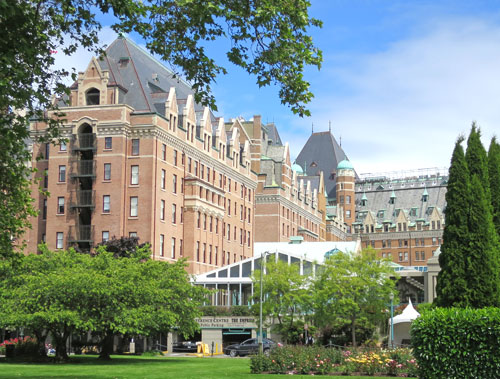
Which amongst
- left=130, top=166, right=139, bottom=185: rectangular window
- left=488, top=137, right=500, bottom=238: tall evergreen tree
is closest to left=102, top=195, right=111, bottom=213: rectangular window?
left=130, top=166, right=139, bottom=185: rectangular window

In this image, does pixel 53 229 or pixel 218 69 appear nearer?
pixel 218 69

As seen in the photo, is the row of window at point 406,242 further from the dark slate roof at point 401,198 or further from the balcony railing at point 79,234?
the balcony railing at point 79,234

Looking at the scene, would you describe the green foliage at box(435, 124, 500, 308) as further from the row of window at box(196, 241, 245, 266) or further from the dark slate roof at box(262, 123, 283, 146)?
the dark slate roof at box(262, 123, 283, 146)

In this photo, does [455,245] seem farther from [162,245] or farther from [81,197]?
[81,197]

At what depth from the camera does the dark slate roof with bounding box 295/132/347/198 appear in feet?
559

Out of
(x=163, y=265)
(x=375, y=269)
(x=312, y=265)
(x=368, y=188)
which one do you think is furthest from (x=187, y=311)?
(x=368, y=188)

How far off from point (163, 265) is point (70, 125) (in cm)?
2793

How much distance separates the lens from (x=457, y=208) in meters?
25.9

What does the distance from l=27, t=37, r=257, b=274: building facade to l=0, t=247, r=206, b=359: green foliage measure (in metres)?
23.6

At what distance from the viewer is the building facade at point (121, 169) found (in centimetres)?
6862

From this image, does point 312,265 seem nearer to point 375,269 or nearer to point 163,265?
point 375,269

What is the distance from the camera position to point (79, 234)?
227 ft

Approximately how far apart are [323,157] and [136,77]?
102m

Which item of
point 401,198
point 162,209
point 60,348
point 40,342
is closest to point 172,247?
point 162,209
